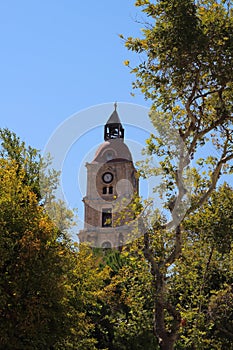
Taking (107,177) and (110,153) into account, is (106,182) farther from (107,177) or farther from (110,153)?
(110,153)

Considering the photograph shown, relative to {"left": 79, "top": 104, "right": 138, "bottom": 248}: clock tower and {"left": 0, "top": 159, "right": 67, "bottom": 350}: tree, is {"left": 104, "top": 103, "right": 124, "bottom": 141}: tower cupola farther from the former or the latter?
{"left": 0, "top": 159, "right": 67, "bottom": 350}: tree

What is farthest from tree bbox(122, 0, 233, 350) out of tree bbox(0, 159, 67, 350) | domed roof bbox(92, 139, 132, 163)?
domed roof bbox(92, 139, 132, 163)

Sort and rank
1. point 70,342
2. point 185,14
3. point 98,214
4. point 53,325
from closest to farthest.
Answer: point 185,14
point 53,325
point 70,342
point 98,214

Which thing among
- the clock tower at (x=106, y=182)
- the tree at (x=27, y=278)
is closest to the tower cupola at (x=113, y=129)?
the clock tower at (x=106, y=182)

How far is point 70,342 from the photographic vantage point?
16.6 meters

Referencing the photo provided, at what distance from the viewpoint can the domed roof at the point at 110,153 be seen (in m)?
65.1

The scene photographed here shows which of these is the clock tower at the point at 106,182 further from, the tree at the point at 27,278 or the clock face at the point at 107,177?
the tree at the point at 27,278

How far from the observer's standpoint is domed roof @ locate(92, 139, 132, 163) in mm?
65062

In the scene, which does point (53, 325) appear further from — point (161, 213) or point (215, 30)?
point (215, 30)

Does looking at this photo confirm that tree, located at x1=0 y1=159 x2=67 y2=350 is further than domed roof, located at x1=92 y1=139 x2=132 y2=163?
No

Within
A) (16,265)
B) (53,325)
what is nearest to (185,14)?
(16,265)

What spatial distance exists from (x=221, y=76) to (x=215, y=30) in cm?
108

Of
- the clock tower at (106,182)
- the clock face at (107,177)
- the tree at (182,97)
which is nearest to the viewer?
the tree at (182,97)

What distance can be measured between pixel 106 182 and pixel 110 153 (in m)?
3.95
